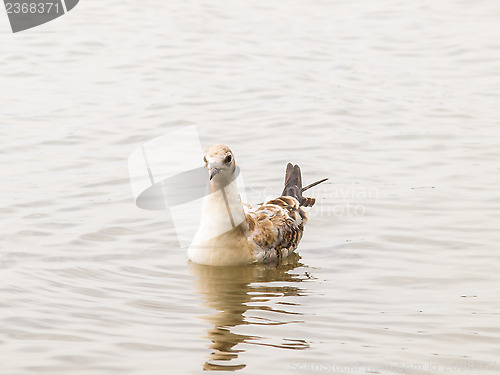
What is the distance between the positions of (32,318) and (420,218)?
5347mm

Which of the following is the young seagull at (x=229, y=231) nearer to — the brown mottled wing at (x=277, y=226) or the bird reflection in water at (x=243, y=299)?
the brown mottled wing at (x=277, y=226)

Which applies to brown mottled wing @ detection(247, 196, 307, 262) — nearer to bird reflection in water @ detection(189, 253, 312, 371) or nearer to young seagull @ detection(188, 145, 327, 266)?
young seagull @ detection(188, 145, 327, 266)

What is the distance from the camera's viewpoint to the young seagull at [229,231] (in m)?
9.93

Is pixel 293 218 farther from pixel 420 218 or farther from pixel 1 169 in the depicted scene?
pixel 1 169

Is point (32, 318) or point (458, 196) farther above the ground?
point (32, 318)

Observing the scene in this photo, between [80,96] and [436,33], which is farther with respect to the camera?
[436,33]

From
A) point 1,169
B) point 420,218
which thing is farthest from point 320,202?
point 1,169

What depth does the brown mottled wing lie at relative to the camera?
1050cm

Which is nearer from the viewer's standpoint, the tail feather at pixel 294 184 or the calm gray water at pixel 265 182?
the calm gray water at pixel 265 182

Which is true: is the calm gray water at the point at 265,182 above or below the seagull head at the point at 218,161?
below

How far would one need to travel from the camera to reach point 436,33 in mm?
20500

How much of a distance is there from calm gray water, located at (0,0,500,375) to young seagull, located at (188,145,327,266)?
0.21m

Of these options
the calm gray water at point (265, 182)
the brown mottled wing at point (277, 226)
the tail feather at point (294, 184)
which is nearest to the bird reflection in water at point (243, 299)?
the calm gray water at point (265, 182)

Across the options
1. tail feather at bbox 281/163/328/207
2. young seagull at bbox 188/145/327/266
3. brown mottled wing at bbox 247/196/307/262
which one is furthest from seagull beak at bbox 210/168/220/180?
tail feather at bbox 281/163/328/207
